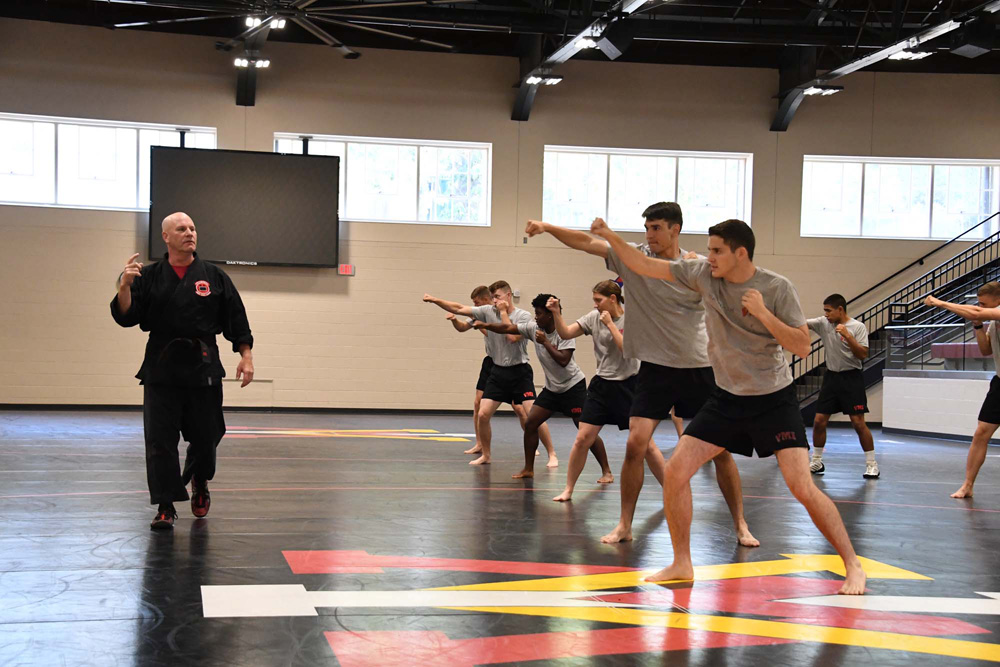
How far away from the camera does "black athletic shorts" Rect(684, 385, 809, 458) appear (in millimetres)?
4234

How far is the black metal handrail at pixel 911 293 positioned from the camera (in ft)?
56.5

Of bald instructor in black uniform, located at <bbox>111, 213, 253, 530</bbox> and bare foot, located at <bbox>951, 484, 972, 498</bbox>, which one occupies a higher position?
bald instructor in black uniform, located at <bbox>111, 213, 253, 530</bbox>

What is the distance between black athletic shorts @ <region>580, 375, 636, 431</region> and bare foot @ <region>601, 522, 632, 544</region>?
3.94 ft

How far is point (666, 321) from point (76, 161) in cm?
1409

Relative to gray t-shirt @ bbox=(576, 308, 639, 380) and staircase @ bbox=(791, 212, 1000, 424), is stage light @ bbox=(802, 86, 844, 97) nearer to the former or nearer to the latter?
staircase @ bbox=(791, 212, 1000, 424)

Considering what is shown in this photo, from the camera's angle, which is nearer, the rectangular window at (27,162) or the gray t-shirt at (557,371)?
the gray t-shirt at (557,371)

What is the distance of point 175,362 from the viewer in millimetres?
5363

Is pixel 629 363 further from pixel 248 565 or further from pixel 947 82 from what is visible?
pixel 947 82

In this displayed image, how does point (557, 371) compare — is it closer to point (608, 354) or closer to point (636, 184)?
point (608, 354)

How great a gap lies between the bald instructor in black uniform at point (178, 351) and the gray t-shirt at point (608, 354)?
2.40 metres

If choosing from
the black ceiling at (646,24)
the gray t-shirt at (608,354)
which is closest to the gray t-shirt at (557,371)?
the gray t-shirt at (608,354)

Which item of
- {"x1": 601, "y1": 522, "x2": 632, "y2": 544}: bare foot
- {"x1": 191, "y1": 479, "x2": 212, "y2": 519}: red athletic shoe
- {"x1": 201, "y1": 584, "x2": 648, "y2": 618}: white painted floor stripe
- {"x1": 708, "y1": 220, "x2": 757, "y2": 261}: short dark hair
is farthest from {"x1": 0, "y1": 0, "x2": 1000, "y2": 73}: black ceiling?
{"x1": 201, "y1": 584, "x2": 648, "y2": 618}: white painted floor stripe

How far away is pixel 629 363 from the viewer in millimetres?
6547

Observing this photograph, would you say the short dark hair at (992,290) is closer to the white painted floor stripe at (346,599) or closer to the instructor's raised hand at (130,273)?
the white painted floor stripe at (346,599)
